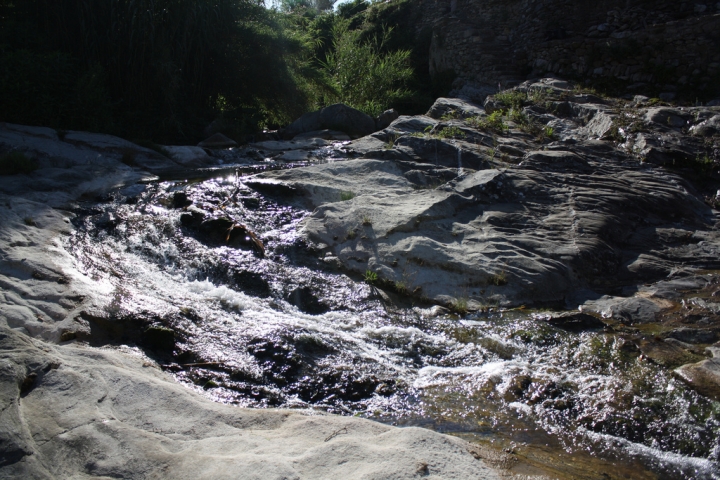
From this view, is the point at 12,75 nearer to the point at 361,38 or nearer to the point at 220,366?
the point at 220,366

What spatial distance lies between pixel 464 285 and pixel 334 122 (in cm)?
847

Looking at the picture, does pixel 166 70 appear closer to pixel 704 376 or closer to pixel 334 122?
pixel 334 122

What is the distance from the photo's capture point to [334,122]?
41.0 ft

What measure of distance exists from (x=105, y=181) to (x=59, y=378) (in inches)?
206

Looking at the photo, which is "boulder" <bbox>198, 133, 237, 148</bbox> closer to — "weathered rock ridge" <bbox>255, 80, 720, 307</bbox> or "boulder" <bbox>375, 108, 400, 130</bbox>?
"weathered rock ridge" <bbox>255, 80, 720, 307</bbox>

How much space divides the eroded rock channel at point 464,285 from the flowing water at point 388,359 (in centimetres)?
2

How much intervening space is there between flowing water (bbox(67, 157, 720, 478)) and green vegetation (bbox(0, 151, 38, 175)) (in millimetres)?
1624

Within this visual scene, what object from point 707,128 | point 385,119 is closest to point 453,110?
point 385,119

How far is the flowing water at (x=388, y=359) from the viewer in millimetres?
2867

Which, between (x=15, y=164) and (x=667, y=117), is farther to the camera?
(x=667, y=117)

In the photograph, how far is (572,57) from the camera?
12.9m

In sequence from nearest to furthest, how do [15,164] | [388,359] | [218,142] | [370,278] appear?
1. [388,359]
2. [370,278]
3. [15,164]
4. [218,142]

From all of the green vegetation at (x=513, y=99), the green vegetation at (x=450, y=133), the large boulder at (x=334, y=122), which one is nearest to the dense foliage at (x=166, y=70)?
the large boulder at (x=334, y=122)

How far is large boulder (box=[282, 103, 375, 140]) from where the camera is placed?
12.5 m
